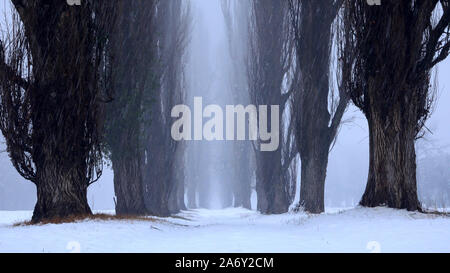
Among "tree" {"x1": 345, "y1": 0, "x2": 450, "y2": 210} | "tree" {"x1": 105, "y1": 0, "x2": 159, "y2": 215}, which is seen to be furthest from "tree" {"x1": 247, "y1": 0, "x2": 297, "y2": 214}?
"tree" {"x1": 345, "y1": 0, "x2": 450, "y2": 210}

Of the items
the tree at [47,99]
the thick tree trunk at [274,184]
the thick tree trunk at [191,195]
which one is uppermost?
the tree at [47,99]

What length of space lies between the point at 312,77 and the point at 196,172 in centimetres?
3058

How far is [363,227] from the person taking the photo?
27.9 ft

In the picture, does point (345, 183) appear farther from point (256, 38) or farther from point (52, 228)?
point (52, 228)

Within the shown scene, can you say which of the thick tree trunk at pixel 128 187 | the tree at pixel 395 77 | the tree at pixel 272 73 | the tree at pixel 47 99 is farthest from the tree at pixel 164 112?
the tree at pixel 395 77

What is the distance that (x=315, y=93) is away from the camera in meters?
16.3

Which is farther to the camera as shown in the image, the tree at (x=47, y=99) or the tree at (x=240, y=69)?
the tree at (x=240, y=69)

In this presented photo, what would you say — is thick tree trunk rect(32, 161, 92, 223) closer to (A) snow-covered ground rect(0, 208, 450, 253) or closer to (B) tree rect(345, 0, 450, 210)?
(A) snow-covered ground rect(0, 208, 450, 253)

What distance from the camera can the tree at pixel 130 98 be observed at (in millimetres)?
13789

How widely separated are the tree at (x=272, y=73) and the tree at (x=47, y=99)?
11.2 metres

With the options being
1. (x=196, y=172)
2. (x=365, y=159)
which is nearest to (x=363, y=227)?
(x=196, y=172)

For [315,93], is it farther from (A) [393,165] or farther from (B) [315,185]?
(A) [393,165]

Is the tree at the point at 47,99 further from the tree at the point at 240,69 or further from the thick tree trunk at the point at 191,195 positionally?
the thick tree trunk at the point at 191,195

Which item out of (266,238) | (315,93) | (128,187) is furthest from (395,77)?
(128,187)
